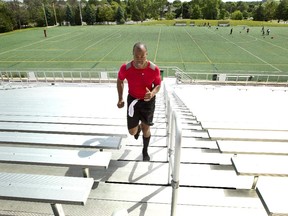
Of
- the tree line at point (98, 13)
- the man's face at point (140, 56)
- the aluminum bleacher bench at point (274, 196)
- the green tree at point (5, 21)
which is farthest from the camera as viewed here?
the tree line at point (98, 13)

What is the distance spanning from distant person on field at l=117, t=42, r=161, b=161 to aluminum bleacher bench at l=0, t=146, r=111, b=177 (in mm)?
930

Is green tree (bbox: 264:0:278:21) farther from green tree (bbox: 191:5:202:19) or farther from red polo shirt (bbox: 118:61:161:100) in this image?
red polo shirt (bbox: 118:61:161:100)

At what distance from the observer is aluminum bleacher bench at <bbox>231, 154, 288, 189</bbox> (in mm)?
2006

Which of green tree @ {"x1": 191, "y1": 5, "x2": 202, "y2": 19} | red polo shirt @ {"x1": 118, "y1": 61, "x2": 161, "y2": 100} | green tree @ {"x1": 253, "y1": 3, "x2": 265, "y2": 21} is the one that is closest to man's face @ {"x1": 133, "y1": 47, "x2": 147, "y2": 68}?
red polo shirt @ {"x1": 118, "y1": 61, "x2": 161, "y2": 100}

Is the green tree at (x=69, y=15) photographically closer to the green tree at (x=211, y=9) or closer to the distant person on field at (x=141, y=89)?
the green tree at (x=211, y=9)

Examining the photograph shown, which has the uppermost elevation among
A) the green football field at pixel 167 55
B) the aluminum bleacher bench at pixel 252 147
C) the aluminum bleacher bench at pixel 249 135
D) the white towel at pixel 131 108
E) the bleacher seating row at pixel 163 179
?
the white towel at pixel 131 108

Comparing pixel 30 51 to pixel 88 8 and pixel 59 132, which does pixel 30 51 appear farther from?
pixel 88 8

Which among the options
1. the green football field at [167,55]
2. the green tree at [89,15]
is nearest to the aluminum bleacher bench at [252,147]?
the green football field at [167,55]

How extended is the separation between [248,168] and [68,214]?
174cm

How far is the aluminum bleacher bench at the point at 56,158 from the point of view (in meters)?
2.19

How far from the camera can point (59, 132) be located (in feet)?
10.5

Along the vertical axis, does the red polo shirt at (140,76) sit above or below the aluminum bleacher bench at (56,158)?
above

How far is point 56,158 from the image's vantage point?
2258 mm

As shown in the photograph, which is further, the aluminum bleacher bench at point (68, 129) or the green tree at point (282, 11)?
the green tree at point (282, 11)
